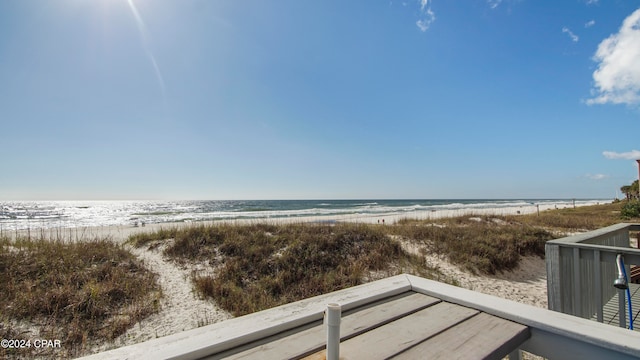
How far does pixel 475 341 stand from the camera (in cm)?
131

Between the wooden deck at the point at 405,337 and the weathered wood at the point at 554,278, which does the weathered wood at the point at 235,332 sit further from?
the weathered wood at the point at 554,278

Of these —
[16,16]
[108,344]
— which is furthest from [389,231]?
[16,16]

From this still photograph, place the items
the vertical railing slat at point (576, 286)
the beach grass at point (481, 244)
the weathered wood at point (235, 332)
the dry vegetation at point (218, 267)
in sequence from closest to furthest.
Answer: the weathered wood at point (235, 332), the vertical railing slat at point (576, 286), the dry vegetation at point (218, 267), the beach grass at point (481, 244)

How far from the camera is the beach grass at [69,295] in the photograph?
407cm

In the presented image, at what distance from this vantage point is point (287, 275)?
626cm

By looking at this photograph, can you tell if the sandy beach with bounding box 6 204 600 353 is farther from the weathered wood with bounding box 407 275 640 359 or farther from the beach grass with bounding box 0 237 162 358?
the weathered wood with bounding box 407 275 640 359

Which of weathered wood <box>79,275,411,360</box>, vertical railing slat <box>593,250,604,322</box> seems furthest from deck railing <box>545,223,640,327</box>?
weathered wood <box>79,275,411,360</box>

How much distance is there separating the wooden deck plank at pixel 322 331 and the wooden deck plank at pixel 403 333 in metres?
0.05

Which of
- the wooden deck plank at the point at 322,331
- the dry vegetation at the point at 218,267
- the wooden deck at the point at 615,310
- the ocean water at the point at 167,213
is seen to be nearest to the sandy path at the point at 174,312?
the dry vegetation at the point at 218,267

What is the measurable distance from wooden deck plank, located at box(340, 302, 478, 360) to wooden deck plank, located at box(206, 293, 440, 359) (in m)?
0.05

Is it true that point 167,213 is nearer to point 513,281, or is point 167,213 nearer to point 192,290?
point 192,290

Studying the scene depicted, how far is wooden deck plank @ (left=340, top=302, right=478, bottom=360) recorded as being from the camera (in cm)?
123

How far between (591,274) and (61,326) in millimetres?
7009

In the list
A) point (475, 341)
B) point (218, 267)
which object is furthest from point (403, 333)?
point (218, 267)
